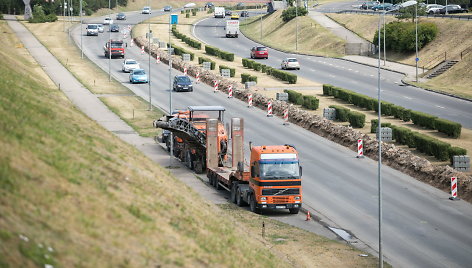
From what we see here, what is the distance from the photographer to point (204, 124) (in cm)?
5072

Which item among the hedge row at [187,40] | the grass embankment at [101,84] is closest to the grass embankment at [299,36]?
the hedge row at [187,40]

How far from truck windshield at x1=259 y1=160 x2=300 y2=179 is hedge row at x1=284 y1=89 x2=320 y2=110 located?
30.5 metres

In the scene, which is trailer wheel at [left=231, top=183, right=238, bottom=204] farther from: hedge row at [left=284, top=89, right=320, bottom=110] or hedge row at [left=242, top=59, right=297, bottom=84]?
hedge row at [left=242, top=59, right=297, bottom=84]

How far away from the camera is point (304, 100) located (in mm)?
71062

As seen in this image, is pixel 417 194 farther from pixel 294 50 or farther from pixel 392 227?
pixel 294 50

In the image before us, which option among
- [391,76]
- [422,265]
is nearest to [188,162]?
[422,265]

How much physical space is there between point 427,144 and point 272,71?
4301 centimetres

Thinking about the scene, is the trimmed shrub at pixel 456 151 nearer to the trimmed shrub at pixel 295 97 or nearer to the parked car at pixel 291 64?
the trimmed shrub at pixel 295 97

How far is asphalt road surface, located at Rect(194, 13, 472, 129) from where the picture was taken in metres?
70.2

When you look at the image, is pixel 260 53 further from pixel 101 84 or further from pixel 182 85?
pixel 182 85

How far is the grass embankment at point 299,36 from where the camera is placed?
4609 inches

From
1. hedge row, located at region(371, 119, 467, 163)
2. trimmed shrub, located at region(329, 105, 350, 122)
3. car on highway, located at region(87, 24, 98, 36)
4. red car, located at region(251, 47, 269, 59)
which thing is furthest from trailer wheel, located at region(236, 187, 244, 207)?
car on highway, located at region(87, 24, 98, 36)

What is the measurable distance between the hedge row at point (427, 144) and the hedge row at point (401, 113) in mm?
3891

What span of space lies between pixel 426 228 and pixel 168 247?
16641 millimetres
